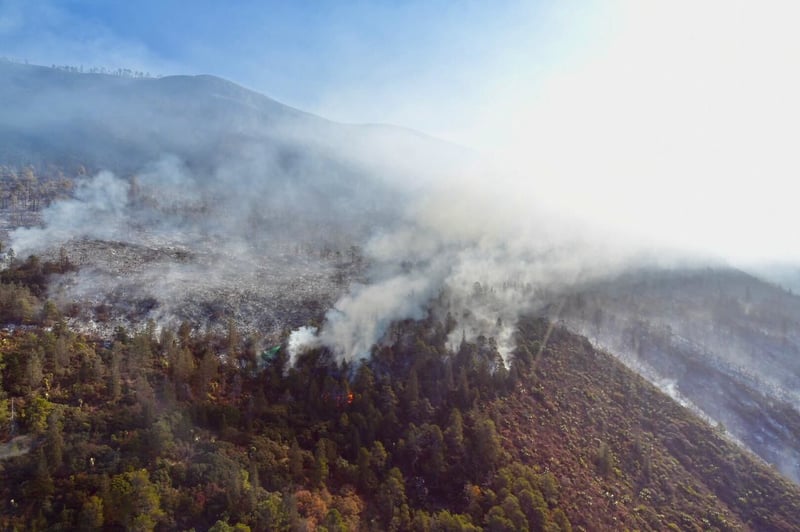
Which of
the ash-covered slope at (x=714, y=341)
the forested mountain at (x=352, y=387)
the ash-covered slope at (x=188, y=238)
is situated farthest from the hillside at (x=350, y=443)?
the ash-covered slope at (x=714, y=341)

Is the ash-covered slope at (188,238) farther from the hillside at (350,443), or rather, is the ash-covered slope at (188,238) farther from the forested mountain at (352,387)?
the hillside at (350,443)

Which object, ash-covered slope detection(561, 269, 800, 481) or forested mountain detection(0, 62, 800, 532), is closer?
forested mountain detection(0, 62, 800, 532)

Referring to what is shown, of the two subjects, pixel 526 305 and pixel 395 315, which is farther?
pixel 526 305

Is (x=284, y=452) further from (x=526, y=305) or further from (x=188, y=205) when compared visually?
(x=188, y=205)

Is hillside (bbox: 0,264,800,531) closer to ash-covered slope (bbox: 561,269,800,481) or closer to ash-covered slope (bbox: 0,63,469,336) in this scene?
ash-covered slope (bbox: 0,63,469,336)

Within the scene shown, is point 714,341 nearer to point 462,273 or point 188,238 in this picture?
point 462,273

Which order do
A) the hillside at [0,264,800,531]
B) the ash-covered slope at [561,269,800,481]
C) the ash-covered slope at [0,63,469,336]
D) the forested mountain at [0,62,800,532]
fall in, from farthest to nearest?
the ash-covered slope at [561,269,800,481] < the ash-covered slope at [0,63,469,336] < the forested mountain at [0,62,800,532] < the hillside at [0,264,800,531]

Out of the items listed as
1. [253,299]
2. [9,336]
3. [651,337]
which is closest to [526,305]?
[651,337]

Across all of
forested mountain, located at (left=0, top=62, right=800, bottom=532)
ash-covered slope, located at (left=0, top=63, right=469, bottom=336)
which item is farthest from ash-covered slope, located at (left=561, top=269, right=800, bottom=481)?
ash-covered slope, located at (left=0, top=63, right=469, bottom=336)

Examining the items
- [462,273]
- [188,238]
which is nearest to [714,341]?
[462,273]
